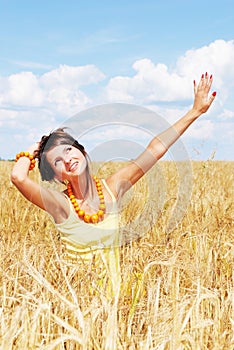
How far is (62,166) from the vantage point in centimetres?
229

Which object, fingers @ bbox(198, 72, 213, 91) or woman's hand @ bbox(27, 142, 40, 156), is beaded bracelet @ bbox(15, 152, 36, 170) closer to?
woman's hand @ bbox(27, 142, 40, 156)

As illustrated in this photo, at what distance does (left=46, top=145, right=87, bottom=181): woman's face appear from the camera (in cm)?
227

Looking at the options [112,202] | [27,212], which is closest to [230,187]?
[27,212]

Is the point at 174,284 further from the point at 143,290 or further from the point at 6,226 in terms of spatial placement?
the point at 6,226

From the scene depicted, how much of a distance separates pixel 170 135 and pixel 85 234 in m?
0.58

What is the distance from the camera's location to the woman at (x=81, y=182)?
2.27 metres

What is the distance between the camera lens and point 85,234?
231 centimetres

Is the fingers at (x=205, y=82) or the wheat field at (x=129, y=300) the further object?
the fingers at (x=205, y=82)

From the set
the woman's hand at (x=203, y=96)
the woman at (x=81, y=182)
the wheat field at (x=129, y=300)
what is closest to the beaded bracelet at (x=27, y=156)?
the woman at (x=81, y=182)

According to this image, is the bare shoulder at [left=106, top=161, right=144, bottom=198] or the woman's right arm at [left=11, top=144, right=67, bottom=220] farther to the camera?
the bare shoulder at [left=106, top=161, right=144, bottom=198]

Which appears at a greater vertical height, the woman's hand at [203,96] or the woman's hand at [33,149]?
the woman's hand at [203,96]

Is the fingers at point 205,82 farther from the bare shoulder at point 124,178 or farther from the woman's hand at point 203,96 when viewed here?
the bare shoulder at point 124,178

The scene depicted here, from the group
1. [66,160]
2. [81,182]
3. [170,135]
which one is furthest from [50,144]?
[170,135]

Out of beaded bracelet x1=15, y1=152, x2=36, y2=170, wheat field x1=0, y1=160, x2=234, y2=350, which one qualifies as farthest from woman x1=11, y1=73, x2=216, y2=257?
wheat field x1=0, y1=160, x2=234, y2=350
